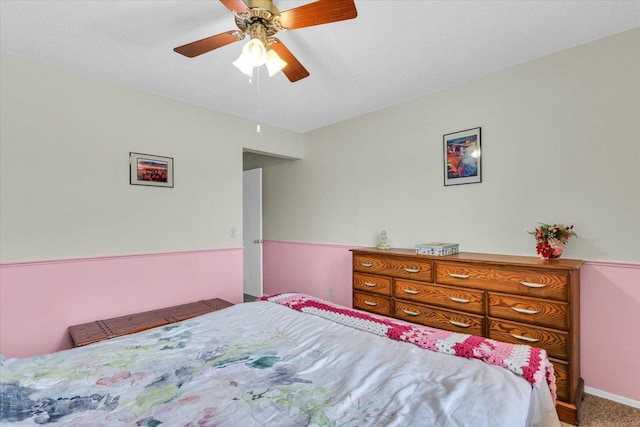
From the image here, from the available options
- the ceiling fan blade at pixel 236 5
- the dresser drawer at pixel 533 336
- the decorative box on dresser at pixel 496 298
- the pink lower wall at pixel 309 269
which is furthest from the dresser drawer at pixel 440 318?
the ceiling fan blade at pixel 236 5

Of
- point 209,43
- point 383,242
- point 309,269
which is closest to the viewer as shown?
point 209,43

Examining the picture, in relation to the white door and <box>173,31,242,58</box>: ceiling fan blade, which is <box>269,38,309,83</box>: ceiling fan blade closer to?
<box>173,31,242,58</box>: ceiling fan blade

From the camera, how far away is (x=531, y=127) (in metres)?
2.44

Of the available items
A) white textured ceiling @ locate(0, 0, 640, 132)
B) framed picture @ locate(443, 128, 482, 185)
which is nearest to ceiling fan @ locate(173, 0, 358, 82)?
white textured ceiling @ locate(0, 0, 640, 132)

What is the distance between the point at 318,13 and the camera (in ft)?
4.92

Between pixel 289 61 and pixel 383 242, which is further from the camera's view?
pixel 383 242

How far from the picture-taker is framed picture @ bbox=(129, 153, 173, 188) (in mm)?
2838

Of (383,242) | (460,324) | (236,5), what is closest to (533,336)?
(460,324)

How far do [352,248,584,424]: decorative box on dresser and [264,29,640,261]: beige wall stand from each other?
338 mm

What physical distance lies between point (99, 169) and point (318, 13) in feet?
7.62

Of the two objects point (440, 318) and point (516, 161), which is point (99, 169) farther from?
point (516, 161)

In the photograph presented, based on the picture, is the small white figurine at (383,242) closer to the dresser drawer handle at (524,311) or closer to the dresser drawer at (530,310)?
the dresser drawer at (530,310)

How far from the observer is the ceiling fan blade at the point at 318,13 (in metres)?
1.42

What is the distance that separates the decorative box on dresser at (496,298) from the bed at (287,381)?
84 cm
